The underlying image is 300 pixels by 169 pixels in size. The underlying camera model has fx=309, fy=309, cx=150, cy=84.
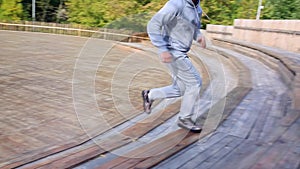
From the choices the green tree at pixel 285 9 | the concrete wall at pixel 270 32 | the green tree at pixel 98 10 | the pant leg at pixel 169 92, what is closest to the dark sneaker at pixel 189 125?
the pant leg at pixel 169 92

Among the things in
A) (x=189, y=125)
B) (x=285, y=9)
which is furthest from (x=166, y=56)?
(x=285, y=9)

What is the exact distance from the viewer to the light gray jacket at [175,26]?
2.80m

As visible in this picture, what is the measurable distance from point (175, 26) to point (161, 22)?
0.53ft

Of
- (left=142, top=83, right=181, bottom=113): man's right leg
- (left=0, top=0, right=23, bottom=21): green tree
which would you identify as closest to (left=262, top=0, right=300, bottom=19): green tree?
(left=142, top=83, right=181, bottom=113): man's right leg

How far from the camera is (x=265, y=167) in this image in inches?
91.8

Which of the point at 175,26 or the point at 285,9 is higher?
the point at 285,9

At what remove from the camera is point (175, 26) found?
114 inches

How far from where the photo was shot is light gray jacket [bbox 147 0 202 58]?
9.18 ft

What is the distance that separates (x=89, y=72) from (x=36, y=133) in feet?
13.9

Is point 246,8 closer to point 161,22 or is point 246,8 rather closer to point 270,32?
point 270,32

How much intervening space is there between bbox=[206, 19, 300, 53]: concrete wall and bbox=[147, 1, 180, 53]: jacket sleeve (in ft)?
27.3

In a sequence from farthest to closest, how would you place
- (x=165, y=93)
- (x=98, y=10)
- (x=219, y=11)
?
(x=98, y=10) → (x=219, y=11) → (x=165, y=93)

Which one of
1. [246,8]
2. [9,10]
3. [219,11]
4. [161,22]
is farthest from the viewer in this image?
[9,10]

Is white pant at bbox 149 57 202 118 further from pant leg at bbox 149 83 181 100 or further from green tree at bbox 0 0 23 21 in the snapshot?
green tree at bbox 0 0 23 21
